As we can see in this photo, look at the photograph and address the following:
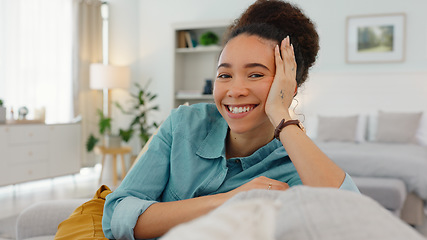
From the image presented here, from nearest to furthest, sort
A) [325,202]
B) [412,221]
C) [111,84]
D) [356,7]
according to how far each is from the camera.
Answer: [325,202], [412,221], [356,7], [111,84]

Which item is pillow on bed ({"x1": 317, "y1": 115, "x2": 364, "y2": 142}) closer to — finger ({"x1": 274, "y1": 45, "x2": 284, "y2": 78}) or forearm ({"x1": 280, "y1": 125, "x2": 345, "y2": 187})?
finger ({"x1": 274, "y1": 45, "x2": 284, "y2": 78})

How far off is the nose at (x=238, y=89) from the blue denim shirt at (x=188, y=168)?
15 centimetres

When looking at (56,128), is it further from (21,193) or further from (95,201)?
(95,201)

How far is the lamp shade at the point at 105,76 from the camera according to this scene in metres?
5.49

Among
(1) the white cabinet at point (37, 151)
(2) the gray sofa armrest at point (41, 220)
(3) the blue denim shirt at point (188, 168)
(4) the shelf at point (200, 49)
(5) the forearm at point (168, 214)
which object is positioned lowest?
(1) the white cabinet at point (37, 151)

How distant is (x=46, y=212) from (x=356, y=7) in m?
4.76

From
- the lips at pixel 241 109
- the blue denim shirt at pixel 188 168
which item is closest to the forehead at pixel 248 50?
the lips at pixel 241 109

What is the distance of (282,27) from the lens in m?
1.35

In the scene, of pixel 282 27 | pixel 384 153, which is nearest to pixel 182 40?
pixel 384 153

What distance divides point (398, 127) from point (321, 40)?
1577 mm

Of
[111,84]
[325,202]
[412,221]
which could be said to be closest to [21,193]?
[111,84]

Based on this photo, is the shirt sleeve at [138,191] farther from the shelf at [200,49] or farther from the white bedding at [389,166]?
the shelf at [200,49]

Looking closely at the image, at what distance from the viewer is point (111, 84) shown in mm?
5531

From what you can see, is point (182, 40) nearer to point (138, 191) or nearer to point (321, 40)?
point (321, 40)
